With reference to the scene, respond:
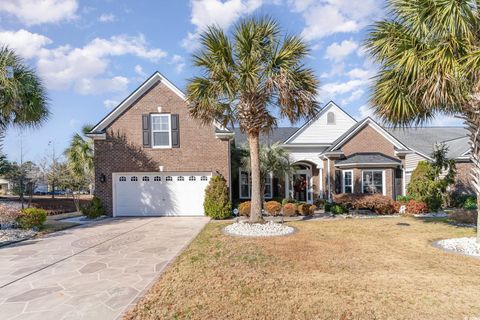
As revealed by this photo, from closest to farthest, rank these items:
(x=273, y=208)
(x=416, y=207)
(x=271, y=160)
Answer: (x=273, y=208), (x=416, y=207), (x=271, y=160)

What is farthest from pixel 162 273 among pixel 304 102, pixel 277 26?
pixel 277 26

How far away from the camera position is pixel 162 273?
6766mm

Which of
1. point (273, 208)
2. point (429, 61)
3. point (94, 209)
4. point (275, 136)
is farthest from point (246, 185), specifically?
point (429, 61)

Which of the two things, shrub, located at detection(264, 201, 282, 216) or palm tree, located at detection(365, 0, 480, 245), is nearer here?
palm tree, located at detection(365, 0, 480, 245)

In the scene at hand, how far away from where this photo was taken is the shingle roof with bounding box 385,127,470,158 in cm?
2250

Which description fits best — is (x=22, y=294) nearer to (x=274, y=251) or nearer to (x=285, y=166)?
(x=274, y=251)

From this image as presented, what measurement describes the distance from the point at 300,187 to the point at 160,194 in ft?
34.3

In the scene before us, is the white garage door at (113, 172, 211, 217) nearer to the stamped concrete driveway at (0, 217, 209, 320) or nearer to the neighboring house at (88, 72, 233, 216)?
the neighboring house at (88, 72, 233, 216)

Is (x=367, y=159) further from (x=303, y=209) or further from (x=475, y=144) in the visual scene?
(x=475, y=144)

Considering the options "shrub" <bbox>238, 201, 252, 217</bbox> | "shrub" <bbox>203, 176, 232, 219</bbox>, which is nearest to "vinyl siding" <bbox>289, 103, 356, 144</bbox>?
"shrub" <bbox>238, 201, 252, 217</bbox>

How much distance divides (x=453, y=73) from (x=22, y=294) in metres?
11.1

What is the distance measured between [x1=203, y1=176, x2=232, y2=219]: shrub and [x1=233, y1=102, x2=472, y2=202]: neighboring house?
505 cm

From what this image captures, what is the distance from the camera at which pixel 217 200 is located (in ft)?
51.8

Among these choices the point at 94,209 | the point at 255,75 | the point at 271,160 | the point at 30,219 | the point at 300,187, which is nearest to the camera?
the point at 255,75
